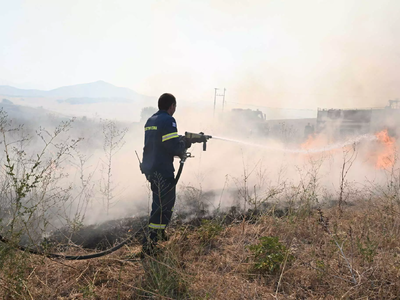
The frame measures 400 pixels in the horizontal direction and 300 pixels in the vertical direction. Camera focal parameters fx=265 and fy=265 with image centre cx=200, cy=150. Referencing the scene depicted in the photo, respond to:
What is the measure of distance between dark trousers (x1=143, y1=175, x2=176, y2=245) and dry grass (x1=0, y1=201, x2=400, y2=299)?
0.27m

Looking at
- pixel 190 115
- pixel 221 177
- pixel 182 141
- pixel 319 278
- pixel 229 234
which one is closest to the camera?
pixel 319 278

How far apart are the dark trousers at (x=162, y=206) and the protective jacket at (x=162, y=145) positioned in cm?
10

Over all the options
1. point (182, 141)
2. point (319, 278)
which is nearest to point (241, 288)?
point (319, 278)

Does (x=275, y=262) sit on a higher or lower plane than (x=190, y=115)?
lower

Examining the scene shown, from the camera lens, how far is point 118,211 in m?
4.86

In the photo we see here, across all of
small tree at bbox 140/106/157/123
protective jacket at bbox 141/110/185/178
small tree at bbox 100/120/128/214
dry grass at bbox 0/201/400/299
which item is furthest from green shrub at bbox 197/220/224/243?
small tree at bbox 140/106/157/123

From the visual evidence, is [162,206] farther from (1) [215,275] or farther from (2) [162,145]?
(1) [215,275]

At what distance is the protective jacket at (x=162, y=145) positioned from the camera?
3.18m

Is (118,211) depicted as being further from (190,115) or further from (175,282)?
(190,115)

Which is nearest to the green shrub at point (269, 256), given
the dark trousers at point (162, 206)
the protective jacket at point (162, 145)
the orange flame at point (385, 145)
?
the dark trousers at point (162, 206)

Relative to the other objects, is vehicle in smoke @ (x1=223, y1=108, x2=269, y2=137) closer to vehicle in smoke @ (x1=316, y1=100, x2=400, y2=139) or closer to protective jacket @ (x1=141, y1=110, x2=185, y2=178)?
vehicle in smoke @ (x1=316, y1=100, x2=400, y2=139)

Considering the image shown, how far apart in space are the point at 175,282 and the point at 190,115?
11964 mm

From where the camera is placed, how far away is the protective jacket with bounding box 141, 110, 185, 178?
3180 millimetres

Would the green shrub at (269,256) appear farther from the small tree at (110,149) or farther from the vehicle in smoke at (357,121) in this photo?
A: the vehicle in smoke at (357,121)
